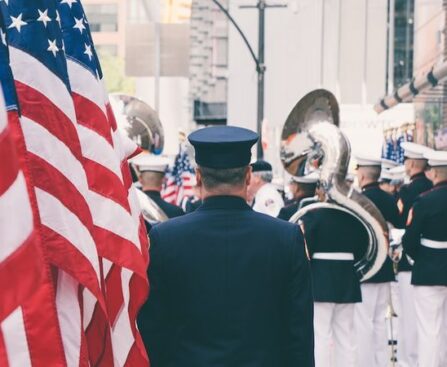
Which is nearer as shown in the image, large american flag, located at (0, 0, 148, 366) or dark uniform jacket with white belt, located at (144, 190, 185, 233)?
large american flag, located at (0, 0, 148, 366)

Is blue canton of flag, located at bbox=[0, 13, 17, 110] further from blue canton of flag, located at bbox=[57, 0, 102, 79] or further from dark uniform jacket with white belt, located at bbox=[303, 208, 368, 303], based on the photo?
dark uniform jacket with white belt, located at bbox=[303, 208, 368, 303]

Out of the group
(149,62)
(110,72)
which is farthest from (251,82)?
(110,72)

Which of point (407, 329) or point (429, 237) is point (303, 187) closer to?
point (429, 237)

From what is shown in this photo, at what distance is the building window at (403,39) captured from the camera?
5166 centimetres

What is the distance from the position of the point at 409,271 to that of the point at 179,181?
15021 millimetres

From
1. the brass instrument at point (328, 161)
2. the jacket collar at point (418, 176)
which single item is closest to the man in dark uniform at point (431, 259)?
the brass instrument at point (328, 161)

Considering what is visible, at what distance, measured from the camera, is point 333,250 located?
37.1ft

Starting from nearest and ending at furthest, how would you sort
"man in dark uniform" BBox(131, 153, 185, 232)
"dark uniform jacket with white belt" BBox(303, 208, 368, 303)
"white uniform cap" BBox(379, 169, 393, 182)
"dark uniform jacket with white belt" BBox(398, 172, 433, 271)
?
"dark uniform jacket with white belt" BBox(303, 208, 368, 303)
"man in dark uniform" BBox(131, 153, 185, 232)
"dark uniform jacket with white belt" BBox(398, 172, 433, 271)
"white uniform cap" BBox(379, 169, 393, 182)

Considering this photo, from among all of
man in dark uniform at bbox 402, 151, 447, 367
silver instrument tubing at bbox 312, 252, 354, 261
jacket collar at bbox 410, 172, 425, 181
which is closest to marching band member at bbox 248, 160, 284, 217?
jacket collar at bbox 410, 172, 425, 181

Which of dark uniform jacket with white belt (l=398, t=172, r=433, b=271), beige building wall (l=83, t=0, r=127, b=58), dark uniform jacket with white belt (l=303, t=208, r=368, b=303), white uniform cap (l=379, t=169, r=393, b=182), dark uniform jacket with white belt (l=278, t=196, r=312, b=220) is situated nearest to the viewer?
dark uniform jacket with white belt (l=303, t=208, r=368, b=303)

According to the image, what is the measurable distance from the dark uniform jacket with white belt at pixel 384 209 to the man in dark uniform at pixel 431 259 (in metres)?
0.46

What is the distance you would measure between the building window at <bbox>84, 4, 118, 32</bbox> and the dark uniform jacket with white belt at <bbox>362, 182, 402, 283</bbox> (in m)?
136

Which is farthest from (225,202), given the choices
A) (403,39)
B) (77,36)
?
(403,39)

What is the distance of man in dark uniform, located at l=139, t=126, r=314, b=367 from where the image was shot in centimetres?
516
